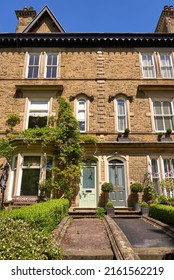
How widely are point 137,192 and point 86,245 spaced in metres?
7.32

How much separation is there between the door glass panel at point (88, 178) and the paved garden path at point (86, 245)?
5.26m

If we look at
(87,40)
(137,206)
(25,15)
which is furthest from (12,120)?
(25,15)

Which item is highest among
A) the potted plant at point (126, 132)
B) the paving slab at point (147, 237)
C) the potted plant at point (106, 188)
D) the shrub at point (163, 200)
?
the potted plant at point (126, 132)

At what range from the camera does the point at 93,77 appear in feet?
49.5

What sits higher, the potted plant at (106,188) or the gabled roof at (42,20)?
the gabled roof at (42,20)

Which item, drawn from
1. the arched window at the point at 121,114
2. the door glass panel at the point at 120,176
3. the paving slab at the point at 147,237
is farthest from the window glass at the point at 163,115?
the paving slab at the point at 147,237

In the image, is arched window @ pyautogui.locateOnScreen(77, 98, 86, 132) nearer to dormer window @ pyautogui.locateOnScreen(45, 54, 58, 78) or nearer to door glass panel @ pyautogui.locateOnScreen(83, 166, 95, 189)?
door glass panel @ pyautogui.locateOnScreen(83, 166, 95, 189)

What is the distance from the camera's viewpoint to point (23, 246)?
3.41 metres

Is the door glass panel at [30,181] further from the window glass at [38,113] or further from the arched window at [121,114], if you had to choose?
the arched window at [121,114]

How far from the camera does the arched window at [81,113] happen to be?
14.0 metres

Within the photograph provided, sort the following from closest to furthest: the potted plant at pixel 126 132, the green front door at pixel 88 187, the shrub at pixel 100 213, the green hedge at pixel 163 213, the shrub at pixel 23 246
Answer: the shrub at pixel 23 246
the green hedge at pixel 163 213
the shrub at pixel 100 213
the green front door at pixel 88 187
the potted plant at pixel 126 132

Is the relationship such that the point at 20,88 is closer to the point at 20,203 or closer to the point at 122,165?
the point at 20,203

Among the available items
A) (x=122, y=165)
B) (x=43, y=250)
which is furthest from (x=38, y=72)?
(x=43, y=250)
